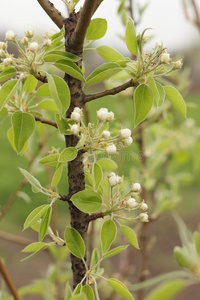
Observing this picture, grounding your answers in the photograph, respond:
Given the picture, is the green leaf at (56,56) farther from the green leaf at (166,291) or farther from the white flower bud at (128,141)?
the green leaf at (166,291)

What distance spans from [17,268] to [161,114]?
250 cm

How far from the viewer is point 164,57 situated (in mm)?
547

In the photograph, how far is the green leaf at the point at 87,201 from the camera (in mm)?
568

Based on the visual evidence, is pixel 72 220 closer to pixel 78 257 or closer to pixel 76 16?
pixel 78 257

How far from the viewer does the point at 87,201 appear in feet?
1.89

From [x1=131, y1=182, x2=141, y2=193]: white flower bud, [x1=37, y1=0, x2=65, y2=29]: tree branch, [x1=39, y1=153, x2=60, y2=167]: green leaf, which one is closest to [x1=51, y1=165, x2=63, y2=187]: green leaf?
[x1=39, y1=153, x2=60, y2=167]: green leaf

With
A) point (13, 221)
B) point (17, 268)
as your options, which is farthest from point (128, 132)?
point (13, 221)

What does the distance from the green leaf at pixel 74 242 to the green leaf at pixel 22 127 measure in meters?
0.15

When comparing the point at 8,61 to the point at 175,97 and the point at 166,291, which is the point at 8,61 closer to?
the point at 175,97

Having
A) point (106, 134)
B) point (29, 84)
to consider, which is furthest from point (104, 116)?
point (29, 84)

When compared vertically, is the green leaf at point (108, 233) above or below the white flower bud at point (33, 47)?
below

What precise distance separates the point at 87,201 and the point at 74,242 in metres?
0.07

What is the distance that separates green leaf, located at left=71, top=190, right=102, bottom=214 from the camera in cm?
57

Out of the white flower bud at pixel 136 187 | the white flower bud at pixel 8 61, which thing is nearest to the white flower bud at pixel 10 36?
the white flower bud at pixel 8 61
